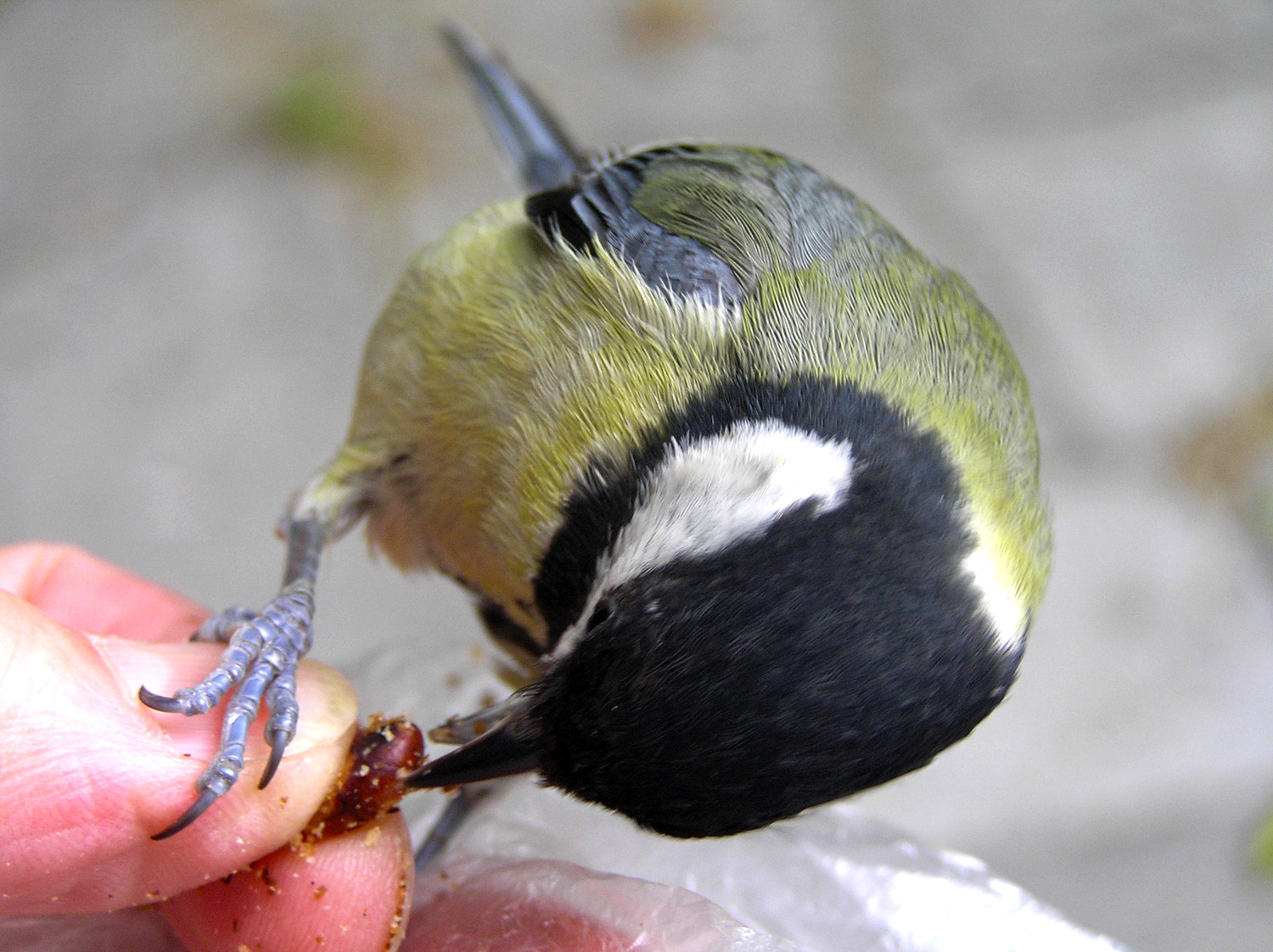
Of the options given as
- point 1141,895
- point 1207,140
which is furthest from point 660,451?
point 1207,140

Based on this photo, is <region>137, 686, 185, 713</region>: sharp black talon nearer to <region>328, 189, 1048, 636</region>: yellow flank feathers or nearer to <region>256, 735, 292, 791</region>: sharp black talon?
<region>256, 735, 292, 791</region>: sharp black talon

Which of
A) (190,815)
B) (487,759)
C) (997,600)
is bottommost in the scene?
(997,600)

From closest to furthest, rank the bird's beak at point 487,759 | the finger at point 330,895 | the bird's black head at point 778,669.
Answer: the bird's black head at point 778,669 → the bird's beak at point 487,759 → the finger at point 330,895

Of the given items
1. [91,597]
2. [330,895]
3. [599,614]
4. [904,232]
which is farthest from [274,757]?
[904,232]

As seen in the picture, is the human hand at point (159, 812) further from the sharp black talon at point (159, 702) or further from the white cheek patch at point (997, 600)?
the white cheek patch at point (997, 600)

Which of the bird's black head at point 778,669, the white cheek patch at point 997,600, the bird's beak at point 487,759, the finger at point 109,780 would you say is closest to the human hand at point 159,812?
the finger at point 109,780

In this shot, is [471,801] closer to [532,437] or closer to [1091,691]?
[532,437]

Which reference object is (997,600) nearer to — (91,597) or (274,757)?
(274,757)

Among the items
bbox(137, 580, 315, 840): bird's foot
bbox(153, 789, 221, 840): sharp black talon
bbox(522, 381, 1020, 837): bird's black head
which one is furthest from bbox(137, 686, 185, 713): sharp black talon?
bbox(522, 381, 1020, 837): bird's black head
